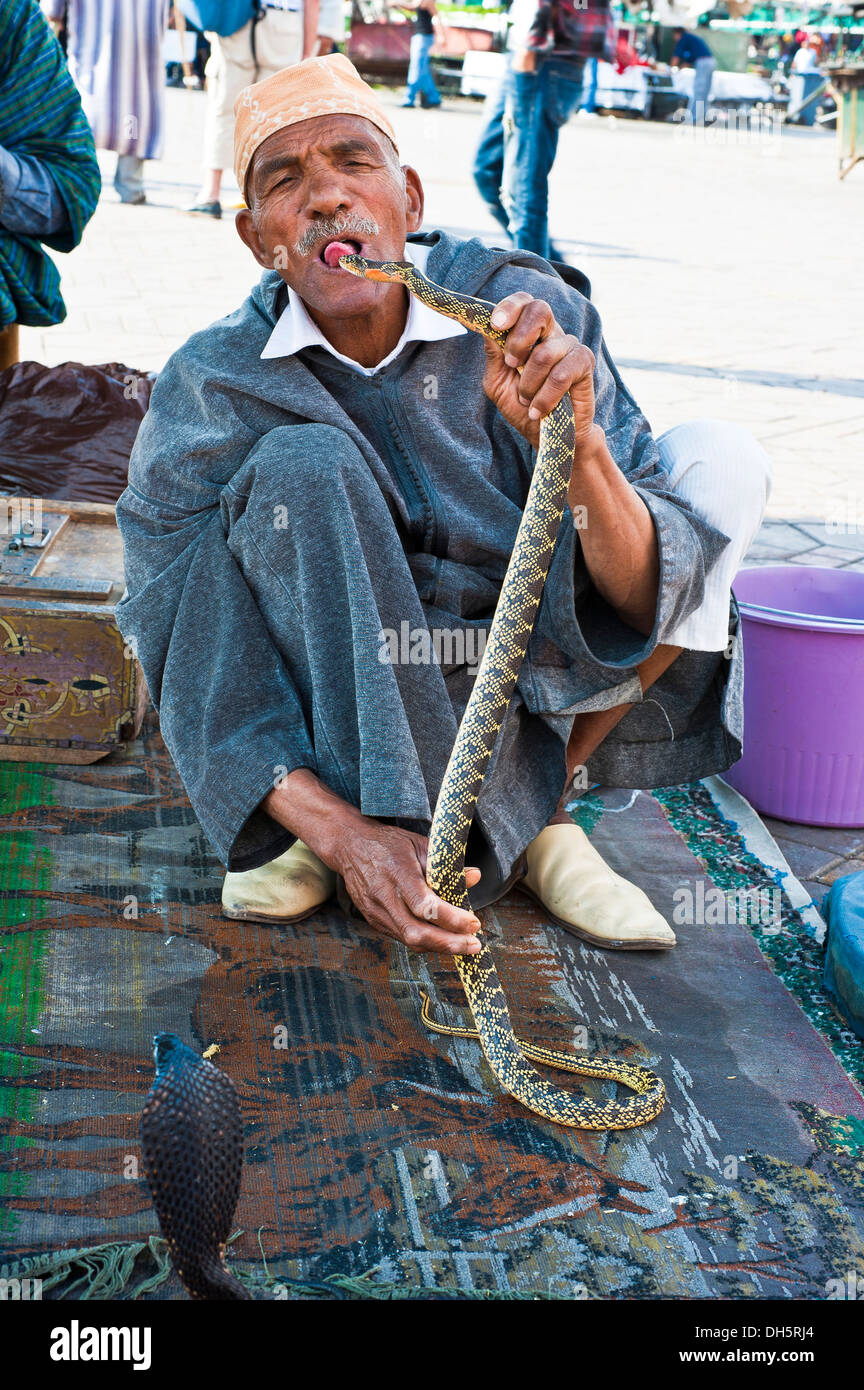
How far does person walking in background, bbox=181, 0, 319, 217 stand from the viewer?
27.5ft

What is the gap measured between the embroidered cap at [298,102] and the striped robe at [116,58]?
23.8 feet

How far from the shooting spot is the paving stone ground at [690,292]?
17.6ft

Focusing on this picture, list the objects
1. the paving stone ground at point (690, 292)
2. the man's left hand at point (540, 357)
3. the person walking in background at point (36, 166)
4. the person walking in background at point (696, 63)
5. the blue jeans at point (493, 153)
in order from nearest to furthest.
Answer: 1. the man's left hand at point (540, 357)
2. the person walking in background at point (36, 166)
3. the paving stone ground at point (690, 292)
4. the blue jeans at point (493, 153)
5. the person walking in background at point (696, 63)

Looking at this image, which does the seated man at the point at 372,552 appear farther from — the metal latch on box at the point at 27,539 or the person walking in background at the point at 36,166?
the person walking in background at the point at 36,166

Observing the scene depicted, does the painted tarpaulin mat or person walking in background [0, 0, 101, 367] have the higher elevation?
person walking in background [0, 0, 101, 367]

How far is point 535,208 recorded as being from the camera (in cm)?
642

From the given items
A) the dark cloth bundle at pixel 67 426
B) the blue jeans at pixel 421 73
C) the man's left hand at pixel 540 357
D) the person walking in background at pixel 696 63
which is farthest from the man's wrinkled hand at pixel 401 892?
the person walking in background at pixel 696 63

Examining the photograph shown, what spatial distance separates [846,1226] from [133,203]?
996 cm

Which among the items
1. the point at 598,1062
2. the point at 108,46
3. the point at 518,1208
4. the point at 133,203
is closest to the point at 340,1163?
the point at 518,1208

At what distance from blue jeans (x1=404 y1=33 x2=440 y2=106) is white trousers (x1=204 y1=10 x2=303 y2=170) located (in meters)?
10.4

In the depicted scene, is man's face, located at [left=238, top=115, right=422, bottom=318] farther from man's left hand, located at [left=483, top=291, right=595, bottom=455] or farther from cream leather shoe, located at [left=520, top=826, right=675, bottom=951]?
cream leather shoe, located at [left=520, top=826, right=675, bottom=951]

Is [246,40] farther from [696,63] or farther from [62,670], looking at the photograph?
[696,63]

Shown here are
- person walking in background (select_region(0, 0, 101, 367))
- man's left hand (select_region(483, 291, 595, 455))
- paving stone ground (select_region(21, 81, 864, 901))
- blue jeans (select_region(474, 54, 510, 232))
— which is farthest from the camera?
blue jeans (select_region(474, 54, 510, 232))

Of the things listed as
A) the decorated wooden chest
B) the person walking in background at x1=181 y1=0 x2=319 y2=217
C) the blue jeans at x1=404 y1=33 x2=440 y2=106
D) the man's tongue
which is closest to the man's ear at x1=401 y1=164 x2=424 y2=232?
the man's tongue
